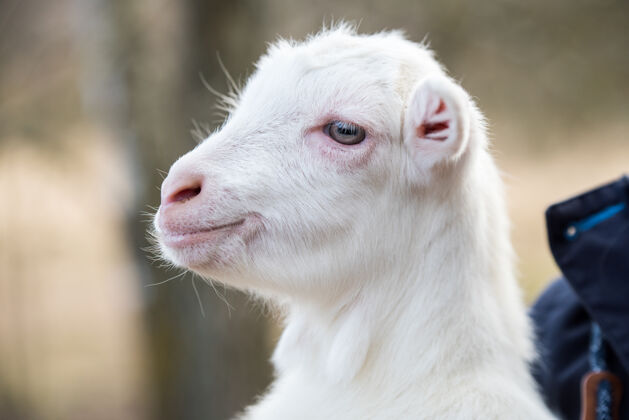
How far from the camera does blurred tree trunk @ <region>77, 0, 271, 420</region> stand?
517cm

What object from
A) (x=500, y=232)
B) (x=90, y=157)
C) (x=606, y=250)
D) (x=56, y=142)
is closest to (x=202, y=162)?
(x=500, y=232)

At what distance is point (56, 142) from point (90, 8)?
1270mm

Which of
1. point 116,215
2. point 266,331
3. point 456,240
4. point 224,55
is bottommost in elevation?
point 456,240

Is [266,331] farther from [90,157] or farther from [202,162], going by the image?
[202,162]

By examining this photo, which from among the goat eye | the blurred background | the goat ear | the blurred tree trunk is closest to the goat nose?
the goat eye

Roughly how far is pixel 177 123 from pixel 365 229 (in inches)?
134

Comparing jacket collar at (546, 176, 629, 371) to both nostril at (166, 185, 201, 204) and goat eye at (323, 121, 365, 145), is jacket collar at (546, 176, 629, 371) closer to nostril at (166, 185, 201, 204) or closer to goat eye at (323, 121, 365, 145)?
goat eye at (323, 121, 365, 145)

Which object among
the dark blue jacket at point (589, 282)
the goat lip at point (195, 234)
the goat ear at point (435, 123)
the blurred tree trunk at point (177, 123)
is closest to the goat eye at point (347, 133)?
the goat ear at point (435, 123)

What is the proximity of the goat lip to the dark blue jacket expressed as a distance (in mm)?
1123

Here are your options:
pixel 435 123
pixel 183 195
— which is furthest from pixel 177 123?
pixel 435 123

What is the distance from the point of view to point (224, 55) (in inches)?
202

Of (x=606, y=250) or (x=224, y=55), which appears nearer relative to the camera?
(x=606, y=250)

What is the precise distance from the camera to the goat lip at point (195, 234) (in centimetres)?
204

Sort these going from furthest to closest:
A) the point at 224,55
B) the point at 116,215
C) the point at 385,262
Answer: the point at 116,215 → the point at 224,55 → the point at 385,262
